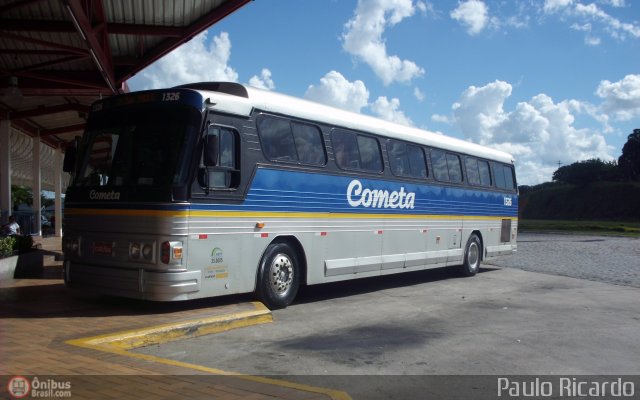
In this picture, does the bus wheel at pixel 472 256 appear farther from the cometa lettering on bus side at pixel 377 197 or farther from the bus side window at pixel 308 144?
the bus side window at pixel 308 144

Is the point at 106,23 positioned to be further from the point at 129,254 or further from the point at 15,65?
the point at 129,254

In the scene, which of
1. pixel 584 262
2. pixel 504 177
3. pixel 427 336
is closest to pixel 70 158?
pixel 427 336

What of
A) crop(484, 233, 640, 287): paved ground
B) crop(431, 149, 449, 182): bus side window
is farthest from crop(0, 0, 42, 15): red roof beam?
crop(484, 233, 640, 287): paved ground

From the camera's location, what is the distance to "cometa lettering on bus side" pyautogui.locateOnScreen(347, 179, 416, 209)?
11.7 meters

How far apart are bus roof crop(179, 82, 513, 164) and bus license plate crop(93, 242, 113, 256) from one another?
248 cm

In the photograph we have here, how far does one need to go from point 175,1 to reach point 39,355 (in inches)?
376

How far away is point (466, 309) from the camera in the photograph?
1100 centimetres

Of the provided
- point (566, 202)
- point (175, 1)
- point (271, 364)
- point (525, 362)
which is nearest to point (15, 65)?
point (175, 1)

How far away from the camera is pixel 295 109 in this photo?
10.4 metres

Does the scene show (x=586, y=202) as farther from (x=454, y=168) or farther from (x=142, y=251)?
(x=142, y=251)

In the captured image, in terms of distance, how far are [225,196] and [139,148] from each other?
140 centimetres

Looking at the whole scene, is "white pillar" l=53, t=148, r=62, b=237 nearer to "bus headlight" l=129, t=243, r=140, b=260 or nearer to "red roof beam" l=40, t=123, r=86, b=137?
"red roof beam" l=40, t=123, r=86, b=137

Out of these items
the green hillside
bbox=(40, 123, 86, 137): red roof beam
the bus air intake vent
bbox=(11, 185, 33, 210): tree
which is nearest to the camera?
the bus air intake vent

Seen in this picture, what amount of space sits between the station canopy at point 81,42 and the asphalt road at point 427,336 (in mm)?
6996
